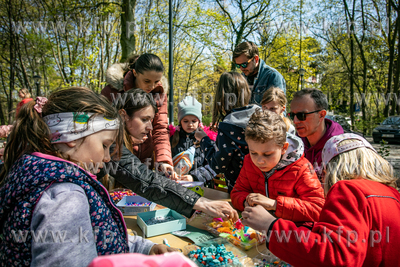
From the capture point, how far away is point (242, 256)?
4.56ft

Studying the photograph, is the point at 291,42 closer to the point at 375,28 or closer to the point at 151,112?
the point at 375,28

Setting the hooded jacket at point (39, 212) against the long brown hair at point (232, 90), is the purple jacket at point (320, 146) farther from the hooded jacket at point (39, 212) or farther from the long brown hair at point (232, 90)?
the hooded jacket at point (39, 212)

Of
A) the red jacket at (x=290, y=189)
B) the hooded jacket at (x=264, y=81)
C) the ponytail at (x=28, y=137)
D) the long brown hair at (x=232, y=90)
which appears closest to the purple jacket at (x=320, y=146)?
the red jacket at (x=290, y=189)

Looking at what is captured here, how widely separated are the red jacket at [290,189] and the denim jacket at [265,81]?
159 centimetres

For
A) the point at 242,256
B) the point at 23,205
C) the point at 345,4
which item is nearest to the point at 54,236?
the point at 23,205

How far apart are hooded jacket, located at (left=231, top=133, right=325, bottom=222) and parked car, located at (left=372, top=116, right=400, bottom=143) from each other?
13.3 metres

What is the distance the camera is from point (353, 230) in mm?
1062

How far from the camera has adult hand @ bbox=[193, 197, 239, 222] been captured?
159 cm

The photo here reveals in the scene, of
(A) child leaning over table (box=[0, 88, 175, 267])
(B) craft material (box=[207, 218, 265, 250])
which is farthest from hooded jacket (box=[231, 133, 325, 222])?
(A) child leaning over table (box=[0, 88, 175, 267])

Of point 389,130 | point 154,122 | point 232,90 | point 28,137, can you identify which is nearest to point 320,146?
point 232,90

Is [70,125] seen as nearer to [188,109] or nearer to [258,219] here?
[258,219]

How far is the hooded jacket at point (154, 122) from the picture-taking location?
2.76 m

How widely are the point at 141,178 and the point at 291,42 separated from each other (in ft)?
62.3

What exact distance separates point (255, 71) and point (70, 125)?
279 centimetres
